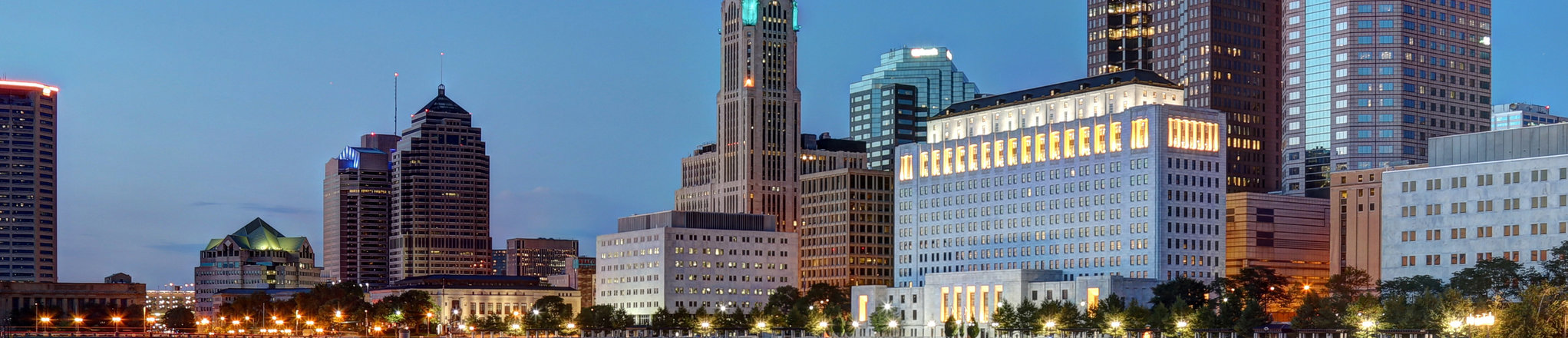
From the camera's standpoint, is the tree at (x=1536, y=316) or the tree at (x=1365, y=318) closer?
the tree at (x=1536, y=316)

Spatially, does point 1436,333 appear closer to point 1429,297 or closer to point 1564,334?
point 1429,297

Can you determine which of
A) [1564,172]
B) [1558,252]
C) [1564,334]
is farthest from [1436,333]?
[1564,172]

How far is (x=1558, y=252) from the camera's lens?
190 m

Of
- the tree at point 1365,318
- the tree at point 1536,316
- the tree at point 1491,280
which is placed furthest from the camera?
the tree at point 1491,280

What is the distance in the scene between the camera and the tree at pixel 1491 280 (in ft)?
612

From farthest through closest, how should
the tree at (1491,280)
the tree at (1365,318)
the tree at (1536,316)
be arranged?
the tree at (1491,280), the tree at (1365,318), the tree at (1536,316)

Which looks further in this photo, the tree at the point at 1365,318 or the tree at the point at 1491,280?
the tree at the point at 1491,280

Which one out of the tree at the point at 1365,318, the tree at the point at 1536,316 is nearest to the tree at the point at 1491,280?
the tree at the point at 1365,318

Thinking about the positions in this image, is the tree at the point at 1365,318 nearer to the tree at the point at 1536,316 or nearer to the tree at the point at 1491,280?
the tree at the point at 1491,280

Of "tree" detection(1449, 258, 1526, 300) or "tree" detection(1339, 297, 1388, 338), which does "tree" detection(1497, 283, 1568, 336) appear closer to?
"tree" detection(1339, 297, 1388, 338)

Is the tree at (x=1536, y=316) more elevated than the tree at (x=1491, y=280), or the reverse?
the tree at (x=1491, y=280)

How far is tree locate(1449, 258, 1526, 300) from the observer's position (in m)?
186

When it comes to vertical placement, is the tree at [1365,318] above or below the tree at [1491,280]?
below

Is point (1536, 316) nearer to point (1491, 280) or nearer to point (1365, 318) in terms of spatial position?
point (1365, 318)
